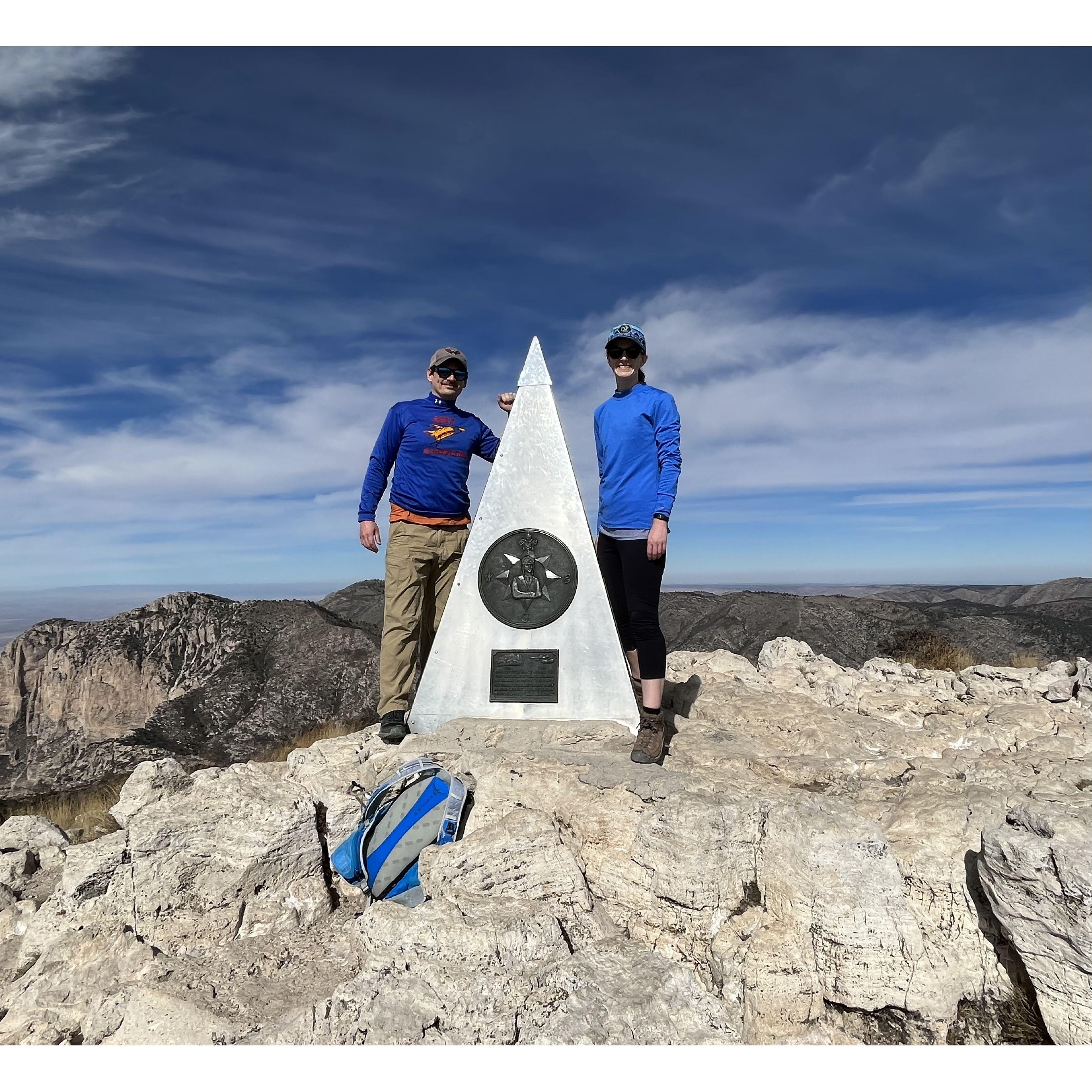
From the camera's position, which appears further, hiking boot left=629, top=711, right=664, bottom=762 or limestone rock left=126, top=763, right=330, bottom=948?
hiking boot left=629, top=711, right=664, bottom=762

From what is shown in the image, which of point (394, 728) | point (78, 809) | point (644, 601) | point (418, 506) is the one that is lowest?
→ point (78, 809)

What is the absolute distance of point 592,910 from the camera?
373 centimetres

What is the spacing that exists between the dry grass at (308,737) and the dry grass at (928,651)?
737 centimetres

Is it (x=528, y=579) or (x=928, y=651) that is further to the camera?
(x=928, y=651)

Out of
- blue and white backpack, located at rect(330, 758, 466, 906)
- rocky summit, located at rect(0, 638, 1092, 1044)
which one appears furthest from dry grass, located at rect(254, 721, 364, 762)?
blue and white backpack, located at rect(330, 758, 466, 906)

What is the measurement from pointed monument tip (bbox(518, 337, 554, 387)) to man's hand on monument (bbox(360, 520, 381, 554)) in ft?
6.17

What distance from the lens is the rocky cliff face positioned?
9461 millimetres

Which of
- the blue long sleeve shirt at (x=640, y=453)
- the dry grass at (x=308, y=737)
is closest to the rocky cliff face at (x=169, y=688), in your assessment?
the dry grass at (x=308, y=737)

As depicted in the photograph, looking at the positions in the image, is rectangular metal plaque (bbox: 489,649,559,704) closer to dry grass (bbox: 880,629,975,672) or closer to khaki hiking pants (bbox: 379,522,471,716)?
khaki hiking pants (bbox: 379,522,471,716)

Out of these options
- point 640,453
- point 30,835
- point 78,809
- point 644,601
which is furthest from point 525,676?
point 78,809

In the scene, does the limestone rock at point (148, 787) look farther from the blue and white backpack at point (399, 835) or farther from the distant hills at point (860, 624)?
the distant hills at point (860, 624)

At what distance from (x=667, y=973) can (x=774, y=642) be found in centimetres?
601

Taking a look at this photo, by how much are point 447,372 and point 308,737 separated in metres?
5.18

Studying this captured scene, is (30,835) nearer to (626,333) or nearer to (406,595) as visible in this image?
(406,595)
